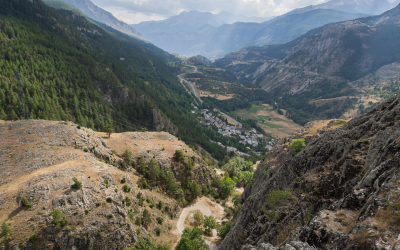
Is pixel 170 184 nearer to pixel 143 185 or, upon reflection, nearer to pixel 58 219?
pixel 143 185

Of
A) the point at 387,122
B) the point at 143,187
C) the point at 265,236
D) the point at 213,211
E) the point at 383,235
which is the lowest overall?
the point at 213,211

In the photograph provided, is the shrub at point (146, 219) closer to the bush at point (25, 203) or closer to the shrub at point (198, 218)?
the shrub at point (198, 218)

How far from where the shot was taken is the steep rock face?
12977mm

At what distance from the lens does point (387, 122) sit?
72.1ft

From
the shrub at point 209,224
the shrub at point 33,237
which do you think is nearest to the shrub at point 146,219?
the shrub at point 209,224

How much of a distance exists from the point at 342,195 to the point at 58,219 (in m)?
43.6

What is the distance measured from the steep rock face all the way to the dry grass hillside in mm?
24629

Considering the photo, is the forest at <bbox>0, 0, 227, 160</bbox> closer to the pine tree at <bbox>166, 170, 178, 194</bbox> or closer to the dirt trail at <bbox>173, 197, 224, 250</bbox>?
the pine tree at <bbox>166, 170, 178, 194</bbox>

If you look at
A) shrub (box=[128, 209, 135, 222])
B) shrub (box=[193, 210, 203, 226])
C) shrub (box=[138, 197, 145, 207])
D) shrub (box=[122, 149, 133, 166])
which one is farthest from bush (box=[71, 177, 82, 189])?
shrub (box=[193, 210, 203, 226])

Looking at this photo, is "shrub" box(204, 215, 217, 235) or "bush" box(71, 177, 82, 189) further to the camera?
"shrub" box(204, 215, 217, 235)

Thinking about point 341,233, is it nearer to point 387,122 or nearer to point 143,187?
point 387,122

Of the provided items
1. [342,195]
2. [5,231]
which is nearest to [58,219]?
[5,231]

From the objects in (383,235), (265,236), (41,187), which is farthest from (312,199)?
(41,187)

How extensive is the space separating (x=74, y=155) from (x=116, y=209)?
1990 centimetres
